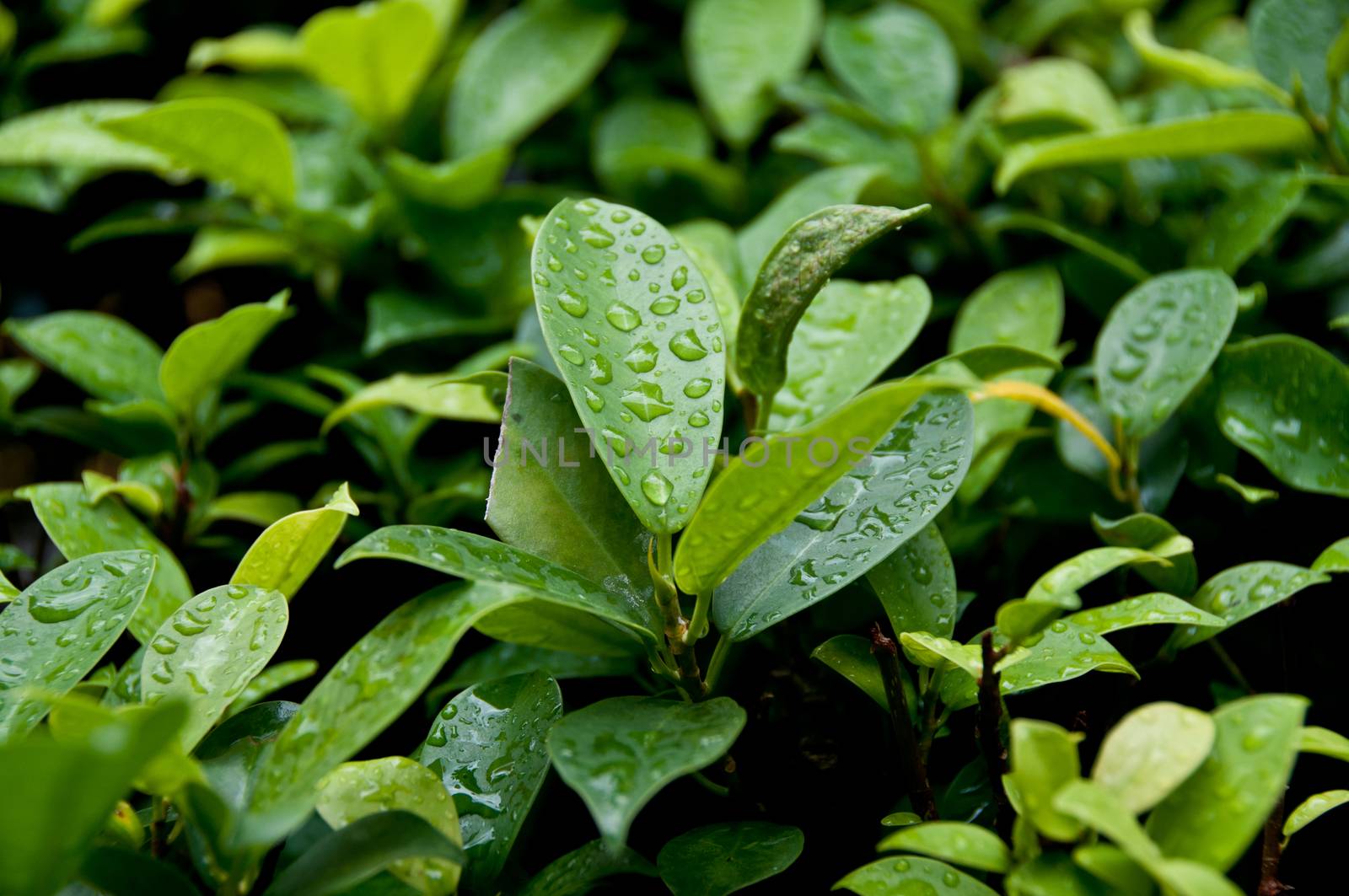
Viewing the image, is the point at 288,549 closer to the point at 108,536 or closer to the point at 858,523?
the point at 108,536

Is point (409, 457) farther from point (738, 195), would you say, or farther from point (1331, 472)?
point (1331, 472)

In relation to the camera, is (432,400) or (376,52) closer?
(432,400)

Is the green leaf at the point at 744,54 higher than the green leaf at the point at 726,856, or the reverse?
the green leaf at the point at 744,54

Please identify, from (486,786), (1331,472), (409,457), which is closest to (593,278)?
(486,786)

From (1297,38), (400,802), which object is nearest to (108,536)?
(400,802)

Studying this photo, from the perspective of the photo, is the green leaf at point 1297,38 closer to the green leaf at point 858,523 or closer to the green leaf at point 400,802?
the green leaf at point 858,523

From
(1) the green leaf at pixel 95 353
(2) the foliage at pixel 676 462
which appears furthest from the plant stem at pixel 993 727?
(1) the green leaf at pixel 95 353

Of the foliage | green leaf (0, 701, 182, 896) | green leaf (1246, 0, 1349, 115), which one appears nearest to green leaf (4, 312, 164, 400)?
the foliage

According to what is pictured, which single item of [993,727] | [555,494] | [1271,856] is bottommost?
[1271,856]
